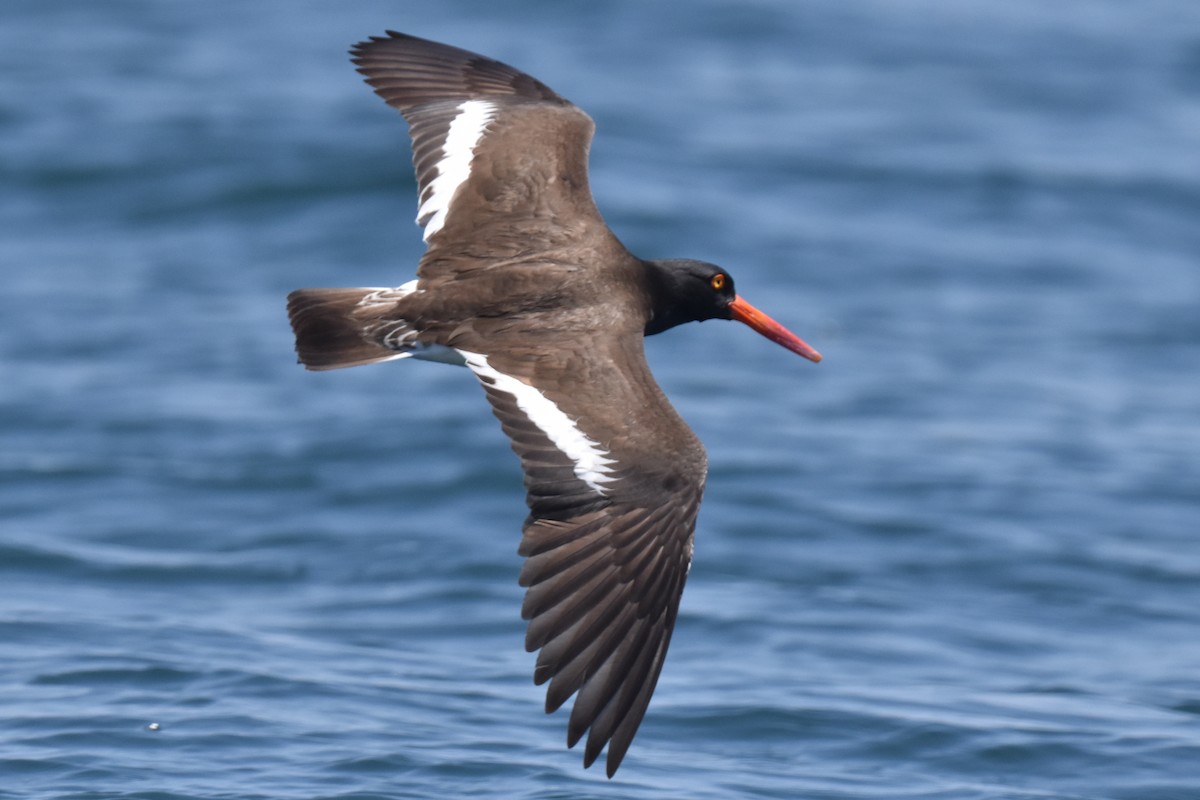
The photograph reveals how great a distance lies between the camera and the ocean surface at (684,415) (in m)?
7.73

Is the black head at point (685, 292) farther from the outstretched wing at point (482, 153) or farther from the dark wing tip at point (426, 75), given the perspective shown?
the dark wing tip at point (426, 75)

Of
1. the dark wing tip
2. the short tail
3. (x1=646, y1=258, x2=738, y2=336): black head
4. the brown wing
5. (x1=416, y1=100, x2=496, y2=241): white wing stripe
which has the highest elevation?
the dark wing tip

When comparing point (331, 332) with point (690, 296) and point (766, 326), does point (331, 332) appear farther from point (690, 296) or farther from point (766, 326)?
point (766, 326)

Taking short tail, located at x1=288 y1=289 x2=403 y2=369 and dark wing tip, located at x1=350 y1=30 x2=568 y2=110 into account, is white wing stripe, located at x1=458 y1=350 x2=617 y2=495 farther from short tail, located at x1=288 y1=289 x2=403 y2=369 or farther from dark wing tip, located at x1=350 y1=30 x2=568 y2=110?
dark wing tip, located at x1=350 y1=30 x2=568 y2=110

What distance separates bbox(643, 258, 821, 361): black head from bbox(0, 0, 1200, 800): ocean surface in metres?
1.63

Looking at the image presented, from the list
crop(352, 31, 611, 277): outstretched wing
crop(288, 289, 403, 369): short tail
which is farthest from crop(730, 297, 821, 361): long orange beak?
crop(288, 289, 403, 369): short tail

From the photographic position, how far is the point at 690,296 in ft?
25.4

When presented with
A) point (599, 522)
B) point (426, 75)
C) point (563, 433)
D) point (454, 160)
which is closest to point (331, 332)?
point (454, 160)

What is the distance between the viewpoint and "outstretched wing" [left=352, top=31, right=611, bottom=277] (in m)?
7.38

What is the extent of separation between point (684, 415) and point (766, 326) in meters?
3.52

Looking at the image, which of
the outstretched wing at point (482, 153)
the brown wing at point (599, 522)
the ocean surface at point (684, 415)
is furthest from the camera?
the ocean surface at point (684, 415)

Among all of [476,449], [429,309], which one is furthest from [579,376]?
[476,449]

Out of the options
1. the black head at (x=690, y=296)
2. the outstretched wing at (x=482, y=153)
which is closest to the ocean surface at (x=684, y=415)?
the black head at (x=690, y=296)

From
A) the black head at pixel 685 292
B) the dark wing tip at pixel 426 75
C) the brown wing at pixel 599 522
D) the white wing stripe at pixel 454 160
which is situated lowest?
the brown wing at pixel 599 522
